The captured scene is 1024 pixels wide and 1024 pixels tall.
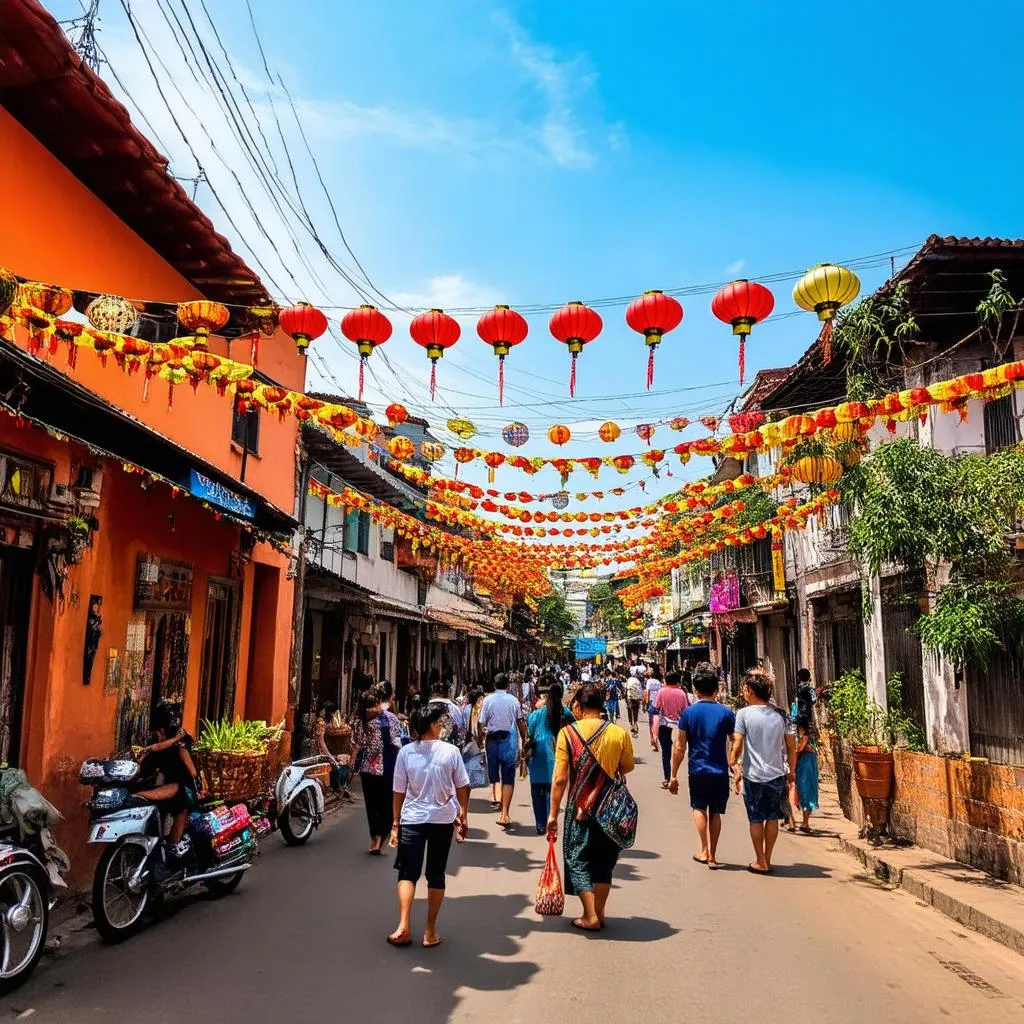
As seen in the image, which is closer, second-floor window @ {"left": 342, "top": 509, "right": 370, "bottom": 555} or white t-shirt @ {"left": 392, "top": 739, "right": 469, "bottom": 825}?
white t-shirt @ {"left": 392, "top": 739, "right": 469, "bottom": 825}

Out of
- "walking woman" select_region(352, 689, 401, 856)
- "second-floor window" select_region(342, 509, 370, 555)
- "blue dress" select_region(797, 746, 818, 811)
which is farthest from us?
"second-floor window" select_region(342, 509, 370, 555)

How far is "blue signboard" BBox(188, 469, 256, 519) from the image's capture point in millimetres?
8703

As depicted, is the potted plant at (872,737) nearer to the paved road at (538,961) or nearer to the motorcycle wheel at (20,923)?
the paved road at (538,961)

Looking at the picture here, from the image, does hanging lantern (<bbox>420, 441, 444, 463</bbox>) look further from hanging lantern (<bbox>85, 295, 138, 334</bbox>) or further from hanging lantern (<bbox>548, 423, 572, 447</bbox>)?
hanging lantern (<bbox>85, 295, 138, 334</bbox>)

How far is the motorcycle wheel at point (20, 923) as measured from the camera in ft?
17.1

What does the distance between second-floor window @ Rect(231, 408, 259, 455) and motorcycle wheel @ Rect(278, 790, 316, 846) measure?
19.0 ft

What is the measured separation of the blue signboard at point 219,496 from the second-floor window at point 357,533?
986cm

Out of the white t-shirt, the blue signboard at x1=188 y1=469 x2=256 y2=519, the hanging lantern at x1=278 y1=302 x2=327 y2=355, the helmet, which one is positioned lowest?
the white t-shirt

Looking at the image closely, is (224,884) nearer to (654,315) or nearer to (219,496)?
(219,496)

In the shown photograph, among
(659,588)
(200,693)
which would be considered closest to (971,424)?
(200,693)

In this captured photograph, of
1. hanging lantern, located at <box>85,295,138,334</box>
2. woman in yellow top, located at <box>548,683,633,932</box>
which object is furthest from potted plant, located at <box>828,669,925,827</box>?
hanging lantern, located at <box>85,295,138,334</box>

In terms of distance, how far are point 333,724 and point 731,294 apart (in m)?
9.69

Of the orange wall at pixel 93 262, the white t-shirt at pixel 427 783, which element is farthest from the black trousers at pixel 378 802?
the orange wall at pixel 93 262

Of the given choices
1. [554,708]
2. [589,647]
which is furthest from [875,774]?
[589,647]
